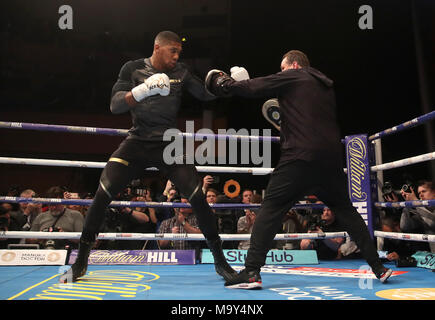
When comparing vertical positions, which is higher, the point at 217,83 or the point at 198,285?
the point at 217,83

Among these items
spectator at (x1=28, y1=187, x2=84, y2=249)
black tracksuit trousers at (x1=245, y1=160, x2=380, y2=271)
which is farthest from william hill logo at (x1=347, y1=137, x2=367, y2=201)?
spectator at (x1=28, y1=187, x2=84, y2=249)

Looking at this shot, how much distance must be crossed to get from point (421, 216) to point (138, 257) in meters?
2.22

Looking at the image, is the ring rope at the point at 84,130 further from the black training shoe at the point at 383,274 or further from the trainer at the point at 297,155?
the black training shoe at the point at 383,274

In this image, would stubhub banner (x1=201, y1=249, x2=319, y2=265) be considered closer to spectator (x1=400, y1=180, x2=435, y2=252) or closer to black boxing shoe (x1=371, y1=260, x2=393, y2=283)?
spectator (x1=400, y1=180, x2=435, y2=252)

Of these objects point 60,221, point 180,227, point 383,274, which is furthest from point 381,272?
point 60,221

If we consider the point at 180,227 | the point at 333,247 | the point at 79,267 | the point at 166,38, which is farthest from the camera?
the point at 180,227

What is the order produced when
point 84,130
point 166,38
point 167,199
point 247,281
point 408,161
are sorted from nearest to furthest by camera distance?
1. point 247,281
2. point 166,38
3. point 408,161
4. point 84,130
5. point 167,199

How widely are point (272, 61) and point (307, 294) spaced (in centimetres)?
666

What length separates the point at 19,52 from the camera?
9.30 meters

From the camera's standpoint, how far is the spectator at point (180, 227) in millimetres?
3260

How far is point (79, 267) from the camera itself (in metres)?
1.90

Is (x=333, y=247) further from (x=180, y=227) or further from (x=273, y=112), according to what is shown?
(x=273, y=112)

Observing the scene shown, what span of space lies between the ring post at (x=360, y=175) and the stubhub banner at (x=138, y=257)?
141cm

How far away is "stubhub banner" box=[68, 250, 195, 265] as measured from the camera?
2588 millimetres
